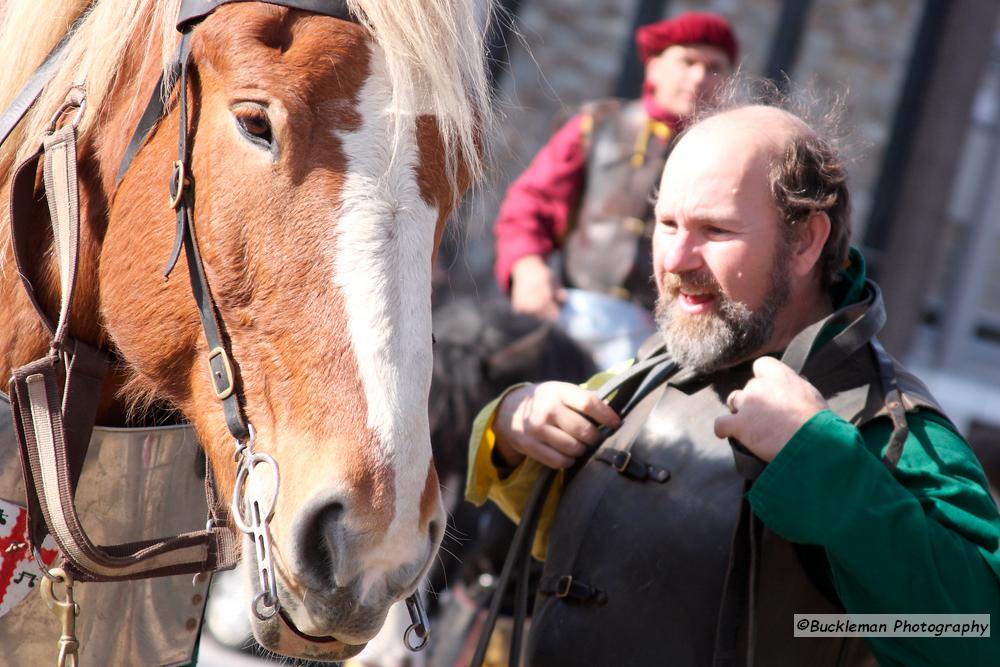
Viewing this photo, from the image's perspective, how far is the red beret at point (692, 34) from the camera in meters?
3.74

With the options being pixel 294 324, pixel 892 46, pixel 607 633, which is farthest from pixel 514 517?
pixel 892 46

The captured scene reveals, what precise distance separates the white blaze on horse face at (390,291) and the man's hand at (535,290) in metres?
2.06

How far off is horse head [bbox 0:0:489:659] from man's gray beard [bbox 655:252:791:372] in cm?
46

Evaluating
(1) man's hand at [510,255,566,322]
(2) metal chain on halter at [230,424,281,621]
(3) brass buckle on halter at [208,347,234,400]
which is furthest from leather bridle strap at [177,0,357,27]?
(1) man's hand at [510,255,566,322]

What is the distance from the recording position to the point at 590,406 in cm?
184

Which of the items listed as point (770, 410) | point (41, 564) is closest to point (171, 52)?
point (41, 564)

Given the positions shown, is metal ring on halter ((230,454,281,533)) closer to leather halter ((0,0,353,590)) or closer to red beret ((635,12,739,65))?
leather halter ((0,0,353,590))

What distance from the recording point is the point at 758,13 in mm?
7273

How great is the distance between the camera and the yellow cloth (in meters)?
1.99

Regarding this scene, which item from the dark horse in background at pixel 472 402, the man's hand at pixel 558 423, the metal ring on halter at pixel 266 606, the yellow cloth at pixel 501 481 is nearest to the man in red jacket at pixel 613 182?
the dark horse in background at pixel 472 402

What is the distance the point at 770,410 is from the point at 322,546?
66 cm

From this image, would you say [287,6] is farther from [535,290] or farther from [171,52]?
[535,290]

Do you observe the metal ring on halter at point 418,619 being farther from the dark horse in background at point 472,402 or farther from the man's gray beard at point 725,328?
the dark horse in background at point 472,402

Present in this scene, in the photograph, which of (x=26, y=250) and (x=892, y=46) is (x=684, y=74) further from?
(x=892, y=46)
